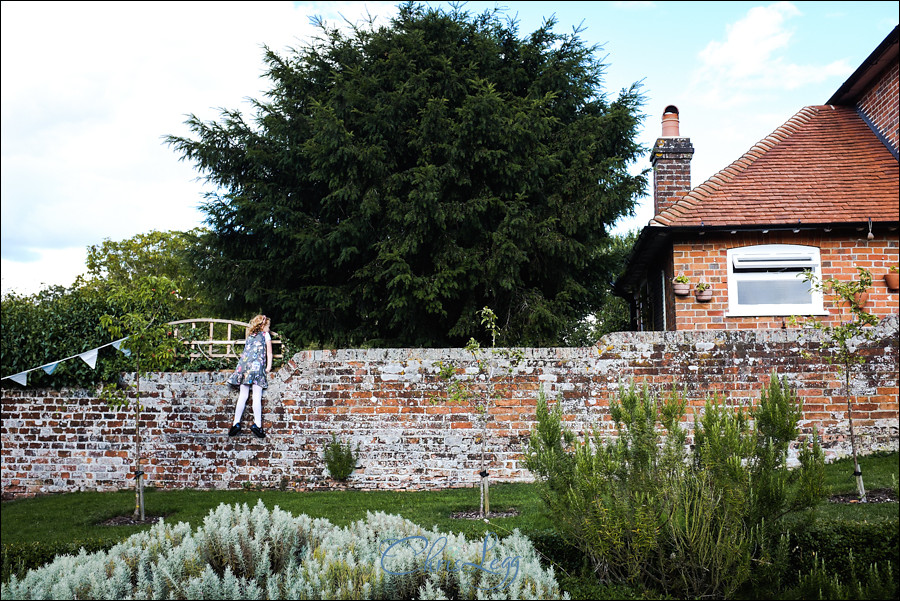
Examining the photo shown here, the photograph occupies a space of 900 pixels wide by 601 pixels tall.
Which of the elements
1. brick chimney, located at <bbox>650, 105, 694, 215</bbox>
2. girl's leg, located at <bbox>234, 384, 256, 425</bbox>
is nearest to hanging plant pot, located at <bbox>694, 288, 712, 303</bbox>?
brick chimney, located at <bbox>650, 105, 694, 215</bbox>

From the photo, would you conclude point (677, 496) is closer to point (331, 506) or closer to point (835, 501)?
point (835, 501)

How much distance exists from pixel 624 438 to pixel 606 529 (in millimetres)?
665

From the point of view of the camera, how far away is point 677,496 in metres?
4.57

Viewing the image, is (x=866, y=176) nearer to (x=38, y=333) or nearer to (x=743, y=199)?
(x=743, y=199)

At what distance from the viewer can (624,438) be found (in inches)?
190

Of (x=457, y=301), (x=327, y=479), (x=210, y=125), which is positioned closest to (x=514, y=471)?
(x=327, y=479)

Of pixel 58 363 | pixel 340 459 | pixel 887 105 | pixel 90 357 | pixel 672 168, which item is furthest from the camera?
pixel 672 168

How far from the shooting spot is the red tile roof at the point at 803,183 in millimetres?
11688

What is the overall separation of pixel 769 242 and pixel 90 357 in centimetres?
1110

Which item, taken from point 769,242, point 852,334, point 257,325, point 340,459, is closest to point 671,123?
point 769,242

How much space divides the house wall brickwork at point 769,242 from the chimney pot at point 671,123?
291 centimetres

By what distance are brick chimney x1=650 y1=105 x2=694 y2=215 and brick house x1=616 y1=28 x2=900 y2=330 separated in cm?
87

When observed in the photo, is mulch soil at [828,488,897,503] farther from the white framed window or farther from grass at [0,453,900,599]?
the white framed window

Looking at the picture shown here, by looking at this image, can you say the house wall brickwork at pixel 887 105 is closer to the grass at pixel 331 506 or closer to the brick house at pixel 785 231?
the brick house at pixel 785 231
